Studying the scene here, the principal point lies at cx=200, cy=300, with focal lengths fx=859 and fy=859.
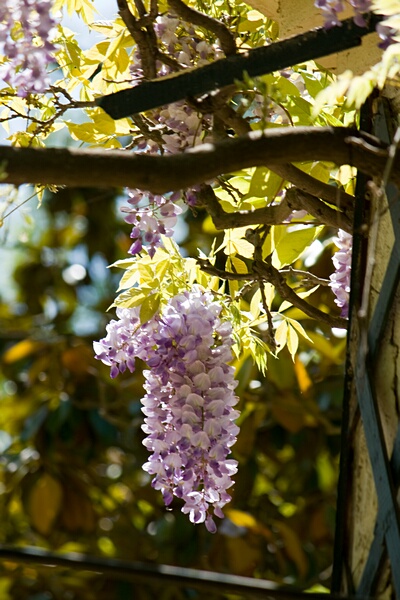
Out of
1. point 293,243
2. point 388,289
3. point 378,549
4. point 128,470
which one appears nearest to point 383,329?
point 388,289

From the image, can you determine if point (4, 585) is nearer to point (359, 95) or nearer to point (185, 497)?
point (185, 497)

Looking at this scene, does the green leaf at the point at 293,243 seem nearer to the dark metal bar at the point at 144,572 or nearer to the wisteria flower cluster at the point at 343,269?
the wisteria flower cluster at the point at 343,269

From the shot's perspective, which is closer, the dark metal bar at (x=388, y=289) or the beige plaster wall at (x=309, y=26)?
the dark metal bar at (x=388, y=289)

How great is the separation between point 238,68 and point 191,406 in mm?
353

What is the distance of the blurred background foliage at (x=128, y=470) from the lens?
2.42 meters

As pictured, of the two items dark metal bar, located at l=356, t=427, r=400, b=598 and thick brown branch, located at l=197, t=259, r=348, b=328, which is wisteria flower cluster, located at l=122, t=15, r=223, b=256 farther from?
dark metal bar, located at l=356, t=427, r=400, b=598

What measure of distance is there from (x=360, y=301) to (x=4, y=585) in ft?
8.31

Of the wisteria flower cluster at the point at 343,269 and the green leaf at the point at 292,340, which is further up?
the wisteria flower cluster at the point at 343,269

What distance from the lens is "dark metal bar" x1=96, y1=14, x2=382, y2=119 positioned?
0.68 metres

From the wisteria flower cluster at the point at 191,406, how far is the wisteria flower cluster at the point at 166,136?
3.3 inches

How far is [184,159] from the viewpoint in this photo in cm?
57

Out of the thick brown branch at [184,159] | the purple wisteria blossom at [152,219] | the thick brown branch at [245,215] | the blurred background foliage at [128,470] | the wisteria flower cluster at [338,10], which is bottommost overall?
the blurred background foliage at [128,470]

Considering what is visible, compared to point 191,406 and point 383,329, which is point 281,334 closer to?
point 191,406

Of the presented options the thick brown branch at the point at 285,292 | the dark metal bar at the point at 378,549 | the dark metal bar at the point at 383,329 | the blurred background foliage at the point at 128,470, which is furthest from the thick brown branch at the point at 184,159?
the blurred background foliage at the point at 128,470
